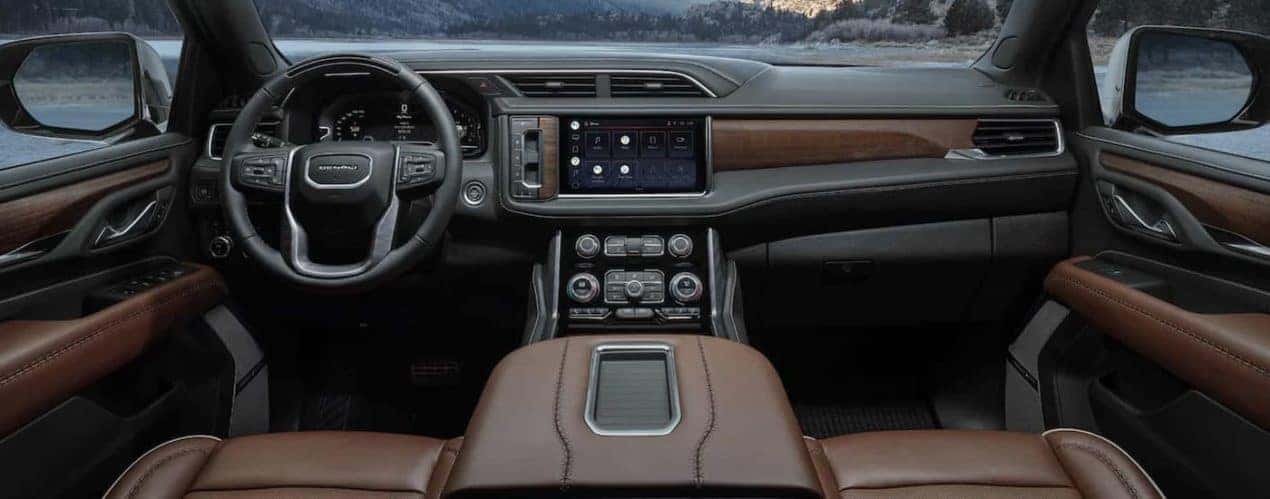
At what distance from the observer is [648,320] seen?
269cm

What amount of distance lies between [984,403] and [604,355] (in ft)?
5.60

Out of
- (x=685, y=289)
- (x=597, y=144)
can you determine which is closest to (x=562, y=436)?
(x=685, y=289)

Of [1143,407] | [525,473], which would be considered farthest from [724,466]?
[1143,407]

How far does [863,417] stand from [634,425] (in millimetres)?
1867

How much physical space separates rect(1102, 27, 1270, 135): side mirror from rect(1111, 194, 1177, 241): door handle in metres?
0.24

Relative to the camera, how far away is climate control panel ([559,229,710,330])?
2.69 metres

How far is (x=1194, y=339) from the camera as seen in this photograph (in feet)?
6.33

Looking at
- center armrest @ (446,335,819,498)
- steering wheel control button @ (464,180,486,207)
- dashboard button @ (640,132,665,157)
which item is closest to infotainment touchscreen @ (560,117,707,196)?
dashboard button @ (640,132,665,157)

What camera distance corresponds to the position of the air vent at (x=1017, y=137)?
2.79 metres

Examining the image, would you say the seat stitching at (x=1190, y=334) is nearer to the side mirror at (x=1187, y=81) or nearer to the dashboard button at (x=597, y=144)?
the side mirror at (x=1187, y=81)

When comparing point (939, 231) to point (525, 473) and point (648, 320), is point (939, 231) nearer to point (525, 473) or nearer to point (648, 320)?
point (648, 320)

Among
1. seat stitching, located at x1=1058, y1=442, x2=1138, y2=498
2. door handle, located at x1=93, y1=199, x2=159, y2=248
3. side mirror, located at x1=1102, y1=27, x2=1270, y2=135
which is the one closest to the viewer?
seat stitching, located at x1=1058, y1=442, x2=1138, y2=498

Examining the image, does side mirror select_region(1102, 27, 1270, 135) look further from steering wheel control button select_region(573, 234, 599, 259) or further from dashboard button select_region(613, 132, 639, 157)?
steering wheel control button select_region(573, 234, 599, 259)

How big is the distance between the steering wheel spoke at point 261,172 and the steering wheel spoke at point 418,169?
0.27 m
